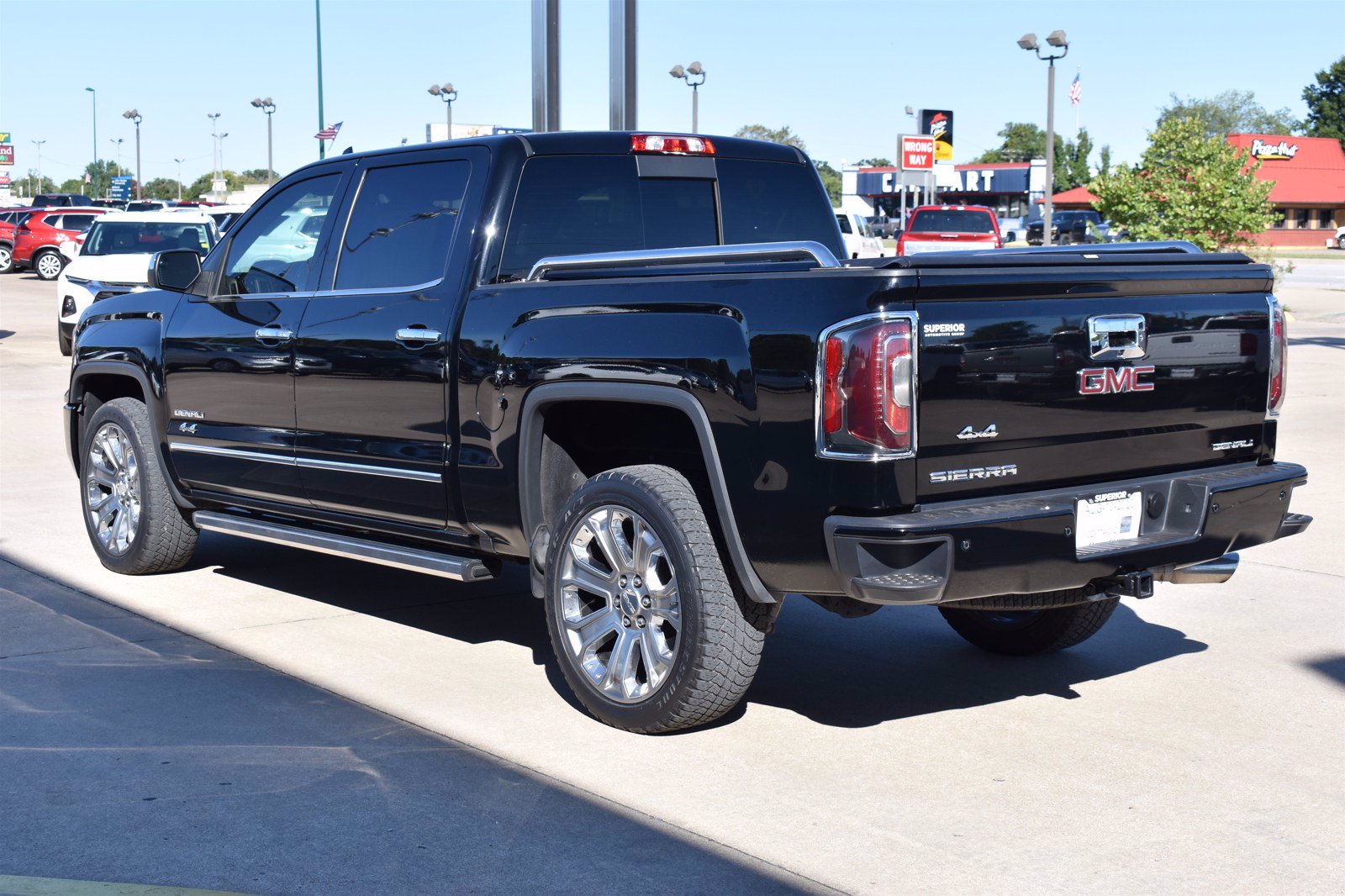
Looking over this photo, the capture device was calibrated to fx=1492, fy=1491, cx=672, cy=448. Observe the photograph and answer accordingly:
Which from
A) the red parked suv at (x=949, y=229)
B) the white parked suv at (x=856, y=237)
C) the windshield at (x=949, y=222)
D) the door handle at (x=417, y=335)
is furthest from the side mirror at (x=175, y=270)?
the windshield at (x=949, y=222)

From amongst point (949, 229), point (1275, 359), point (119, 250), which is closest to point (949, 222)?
point (949, 229)

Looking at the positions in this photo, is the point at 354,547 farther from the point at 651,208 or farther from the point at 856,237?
the point at 856,237

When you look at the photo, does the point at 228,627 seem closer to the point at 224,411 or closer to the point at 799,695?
the point at 224,411

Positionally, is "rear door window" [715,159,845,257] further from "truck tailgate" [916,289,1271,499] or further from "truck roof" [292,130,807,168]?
"truck tailgate" [916,289,1271,499]

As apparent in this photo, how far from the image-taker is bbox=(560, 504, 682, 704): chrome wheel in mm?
4754

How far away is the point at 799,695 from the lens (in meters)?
5.36

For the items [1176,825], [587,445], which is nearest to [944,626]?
[587,445]

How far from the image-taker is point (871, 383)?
13.3 ft

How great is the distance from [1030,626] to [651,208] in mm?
2206

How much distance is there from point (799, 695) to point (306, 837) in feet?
6.64

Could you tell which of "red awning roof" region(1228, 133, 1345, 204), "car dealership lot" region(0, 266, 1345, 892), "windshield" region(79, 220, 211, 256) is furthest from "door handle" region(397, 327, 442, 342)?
"red awning roof" region(1228, 133, 1345, 204)

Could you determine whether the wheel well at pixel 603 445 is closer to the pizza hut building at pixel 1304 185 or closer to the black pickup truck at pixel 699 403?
the black pickup truck at pixel 699 403

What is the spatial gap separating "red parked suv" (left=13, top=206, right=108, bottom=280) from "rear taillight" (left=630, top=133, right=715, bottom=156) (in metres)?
36.2

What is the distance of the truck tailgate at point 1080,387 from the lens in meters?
4.17
